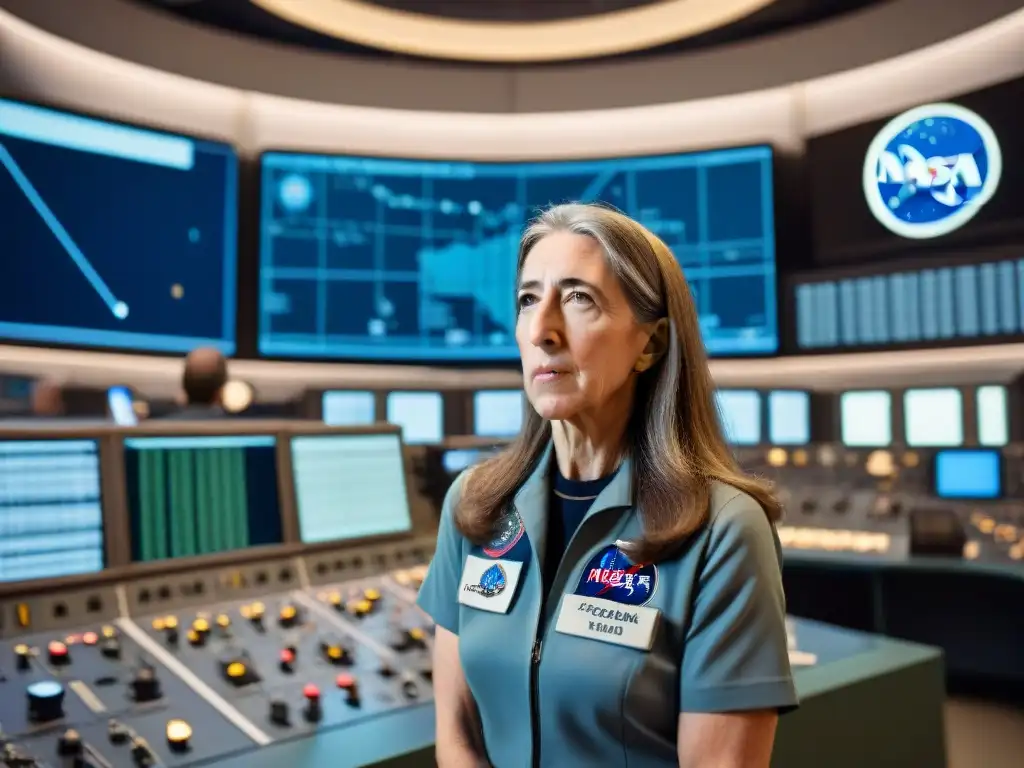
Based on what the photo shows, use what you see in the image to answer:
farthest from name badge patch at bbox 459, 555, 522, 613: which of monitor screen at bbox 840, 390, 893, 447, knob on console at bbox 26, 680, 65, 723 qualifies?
monitor screen at bbox 840, 390, 893, 447

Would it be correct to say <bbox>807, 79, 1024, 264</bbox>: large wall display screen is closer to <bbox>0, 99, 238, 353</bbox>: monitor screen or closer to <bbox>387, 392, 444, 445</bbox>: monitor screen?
<bbox>387, 392, 444, 445</bbox>: monitor screen

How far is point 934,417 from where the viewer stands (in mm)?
3051

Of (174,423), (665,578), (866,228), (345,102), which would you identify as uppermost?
(345,102)

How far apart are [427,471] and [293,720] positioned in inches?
55.6

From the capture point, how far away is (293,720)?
119cm

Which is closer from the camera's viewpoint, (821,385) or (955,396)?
(955,396)

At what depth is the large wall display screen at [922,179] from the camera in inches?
115

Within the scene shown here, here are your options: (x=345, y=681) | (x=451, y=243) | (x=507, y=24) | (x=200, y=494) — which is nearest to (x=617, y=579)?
(x=345, y=681)

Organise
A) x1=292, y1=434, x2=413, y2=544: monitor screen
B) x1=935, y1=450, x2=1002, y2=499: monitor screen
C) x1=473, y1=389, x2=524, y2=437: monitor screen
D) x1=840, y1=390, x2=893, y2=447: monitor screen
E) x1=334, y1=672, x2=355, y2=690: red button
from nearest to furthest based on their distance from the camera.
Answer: x1=334, y1=672, x2=355, y2=690: red button → x1=292, y1=434, x2=413, y2=544: monitor screen → x1=935, y1=450, x2=1002, y2=499: monitor screen → x1=840, y1=390, x2=893, y2=447: monitor screen → x1=473, y1=389, x2=524, y2=437: monitor screen

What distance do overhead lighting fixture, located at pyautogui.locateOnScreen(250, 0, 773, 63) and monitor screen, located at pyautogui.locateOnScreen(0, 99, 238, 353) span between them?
718 mm

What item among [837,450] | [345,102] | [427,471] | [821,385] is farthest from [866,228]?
[345,102]

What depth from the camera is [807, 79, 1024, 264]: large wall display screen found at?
2934 mm

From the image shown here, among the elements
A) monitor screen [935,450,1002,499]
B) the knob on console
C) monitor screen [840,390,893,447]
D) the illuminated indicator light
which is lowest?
the illuminated indicator light

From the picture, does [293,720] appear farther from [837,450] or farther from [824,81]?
[824,81]
